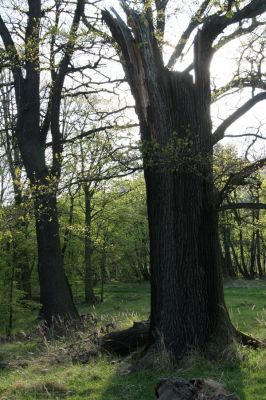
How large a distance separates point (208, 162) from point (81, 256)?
1959 cm

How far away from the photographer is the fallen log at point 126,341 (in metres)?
9.22

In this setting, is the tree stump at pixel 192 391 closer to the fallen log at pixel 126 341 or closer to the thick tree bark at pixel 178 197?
the thick tree bark at pixel 178 197

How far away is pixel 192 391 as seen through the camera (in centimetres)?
502

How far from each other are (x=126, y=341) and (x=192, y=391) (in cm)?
442

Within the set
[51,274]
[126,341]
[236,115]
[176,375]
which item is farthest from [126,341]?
[51,274]

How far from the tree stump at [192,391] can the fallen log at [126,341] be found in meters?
4.01

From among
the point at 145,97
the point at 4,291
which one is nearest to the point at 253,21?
the point at 145,97

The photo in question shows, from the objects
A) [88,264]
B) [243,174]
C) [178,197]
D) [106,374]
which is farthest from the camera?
[88,264]

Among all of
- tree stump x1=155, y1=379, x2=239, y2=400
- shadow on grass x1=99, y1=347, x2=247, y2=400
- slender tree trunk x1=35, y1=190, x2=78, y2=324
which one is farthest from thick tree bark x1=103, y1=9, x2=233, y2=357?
slender tree trunk x1=35, y1=190, x2=78, y2=324

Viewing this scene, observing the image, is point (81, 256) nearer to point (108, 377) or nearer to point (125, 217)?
point (125, 217)

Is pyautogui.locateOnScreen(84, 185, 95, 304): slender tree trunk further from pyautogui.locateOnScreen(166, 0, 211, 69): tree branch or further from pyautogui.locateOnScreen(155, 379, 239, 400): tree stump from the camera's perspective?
pyautogui.locateOnScreen(155, 379, 239, 400): tree stump

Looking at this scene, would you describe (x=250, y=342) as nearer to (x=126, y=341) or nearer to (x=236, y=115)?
(x=126, y=341)

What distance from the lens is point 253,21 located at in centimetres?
1008

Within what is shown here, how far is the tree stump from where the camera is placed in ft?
16.1
